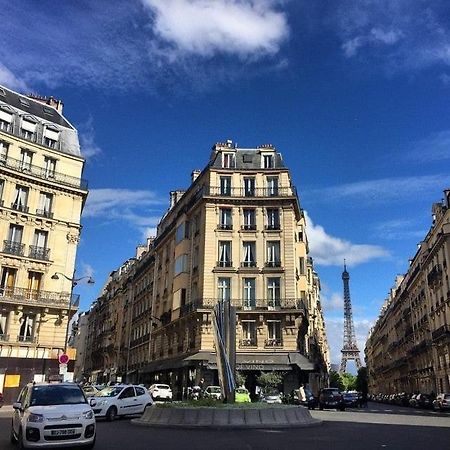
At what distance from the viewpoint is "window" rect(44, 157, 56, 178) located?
36.9 meters

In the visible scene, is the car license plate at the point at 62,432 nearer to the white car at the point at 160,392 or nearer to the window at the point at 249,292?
the white car at the point at 160,392

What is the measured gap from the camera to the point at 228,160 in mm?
43344

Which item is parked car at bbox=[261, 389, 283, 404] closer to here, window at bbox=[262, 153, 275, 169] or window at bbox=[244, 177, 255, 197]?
window at bbox=[244, 177, 255, 197]

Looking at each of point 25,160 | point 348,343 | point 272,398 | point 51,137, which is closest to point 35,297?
point 25,160

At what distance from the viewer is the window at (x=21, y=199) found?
34.5 m

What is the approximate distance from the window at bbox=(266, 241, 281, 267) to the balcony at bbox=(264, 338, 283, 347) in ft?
19.5

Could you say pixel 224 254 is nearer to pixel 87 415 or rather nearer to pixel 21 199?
pixel 21 199

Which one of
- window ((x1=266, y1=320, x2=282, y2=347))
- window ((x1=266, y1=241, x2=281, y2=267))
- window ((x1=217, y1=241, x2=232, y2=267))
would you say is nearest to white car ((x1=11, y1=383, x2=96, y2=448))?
window ((x1=266, y1=320, x2=282, y2=347))

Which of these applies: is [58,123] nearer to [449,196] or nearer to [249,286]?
[249,286]

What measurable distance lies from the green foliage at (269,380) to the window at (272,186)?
15.1 metres

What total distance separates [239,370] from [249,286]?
6.71 meters

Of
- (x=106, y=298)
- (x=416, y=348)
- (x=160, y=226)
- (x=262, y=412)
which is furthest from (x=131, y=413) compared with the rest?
(x=106, y=298)

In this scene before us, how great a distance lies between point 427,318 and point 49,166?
146 feet

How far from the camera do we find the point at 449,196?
47.8 metres
